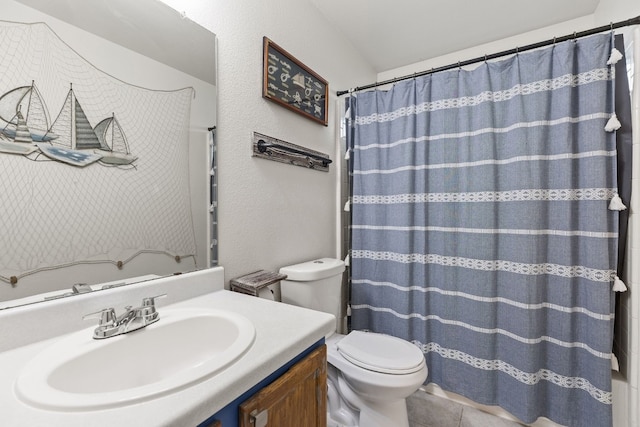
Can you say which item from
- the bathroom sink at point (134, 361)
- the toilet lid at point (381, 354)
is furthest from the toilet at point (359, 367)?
the bathroom sink at point (134, 361)

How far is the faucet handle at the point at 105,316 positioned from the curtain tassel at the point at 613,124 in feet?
6.46

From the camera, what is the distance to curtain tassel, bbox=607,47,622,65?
116cm

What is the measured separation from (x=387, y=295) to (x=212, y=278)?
1.09 meters

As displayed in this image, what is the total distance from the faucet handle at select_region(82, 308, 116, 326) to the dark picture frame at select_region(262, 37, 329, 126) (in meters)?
1.07

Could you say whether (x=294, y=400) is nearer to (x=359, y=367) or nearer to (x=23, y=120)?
(x=359, y=367)

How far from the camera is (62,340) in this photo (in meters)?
0.67

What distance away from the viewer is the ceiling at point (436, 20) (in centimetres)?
164

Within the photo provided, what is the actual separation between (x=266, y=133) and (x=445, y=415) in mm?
1766

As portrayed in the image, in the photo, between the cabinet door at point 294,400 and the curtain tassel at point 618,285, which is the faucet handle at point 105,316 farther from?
the curtain tassel at point 618,285

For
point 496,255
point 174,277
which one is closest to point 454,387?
point 496,255

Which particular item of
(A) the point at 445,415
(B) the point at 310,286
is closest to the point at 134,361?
(B) the point at 310,286

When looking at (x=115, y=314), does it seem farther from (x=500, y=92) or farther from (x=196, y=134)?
(x=500, y=92)

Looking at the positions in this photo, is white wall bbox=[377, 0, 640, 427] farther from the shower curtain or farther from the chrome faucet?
the chrome faucet

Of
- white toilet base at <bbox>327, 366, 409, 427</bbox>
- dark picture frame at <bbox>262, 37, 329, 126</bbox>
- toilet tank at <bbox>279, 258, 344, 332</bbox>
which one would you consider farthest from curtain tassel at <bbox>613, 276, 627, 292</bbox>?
dark picture frame at <bbox>262, 37, 329, 126</bbox>
